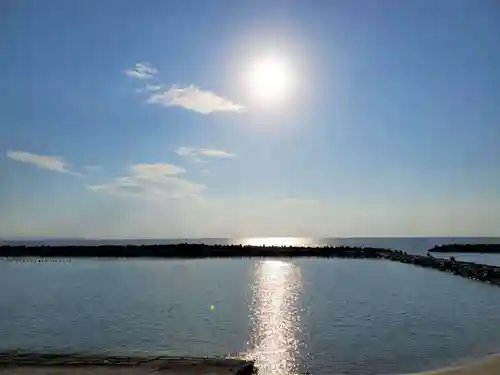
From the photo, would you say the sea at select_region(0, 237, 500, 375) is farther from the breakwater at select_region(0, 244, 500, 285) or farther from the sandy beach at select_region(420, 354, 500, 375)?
the breakwater at select_region(0, 244, 500, 285)

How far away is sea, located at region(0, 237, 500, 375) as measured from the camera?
63.5 feet

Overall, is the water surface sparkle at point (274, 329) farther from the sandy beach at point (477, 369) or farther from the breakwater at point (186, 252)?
the breakwater at point (186, 252)

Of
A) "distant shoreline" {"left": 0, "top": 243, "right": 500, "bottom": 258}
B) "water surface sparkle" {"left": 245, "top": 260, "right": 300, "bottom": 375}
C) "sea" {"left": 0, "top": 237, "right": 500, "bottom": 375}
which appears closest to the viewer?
"water surface sparkle" {"left": 245, "top": 260, "right": 300, "bottom": 375}

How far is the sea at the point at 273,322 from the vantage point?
19.4m

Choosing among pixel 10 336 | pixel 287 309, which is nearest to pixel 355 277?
pixel 287 309

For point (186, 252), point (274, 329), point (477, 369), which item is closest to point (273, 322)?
point (274, 329)

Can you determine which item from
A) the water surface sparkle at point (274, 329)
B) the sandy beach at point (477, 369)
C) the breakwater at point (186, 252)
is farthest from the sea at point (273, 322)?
the breakwater at point (186, 252)

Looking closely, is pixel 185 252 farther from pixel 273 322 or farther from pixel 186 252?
pixel 273 322

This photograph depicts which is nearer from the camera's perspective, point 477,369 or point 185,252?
point 477,369

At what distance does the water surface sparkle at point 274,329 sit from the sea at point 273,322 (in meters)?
0.04

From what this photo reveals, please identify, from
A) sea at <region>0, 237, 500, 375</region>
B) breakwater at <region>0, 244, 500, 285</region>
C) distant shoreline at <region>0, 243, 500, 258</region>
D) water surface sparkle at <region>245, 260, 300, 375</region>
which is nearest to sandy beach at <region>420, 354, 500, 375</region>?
sea at <region>0, 237, 500, 375</region>

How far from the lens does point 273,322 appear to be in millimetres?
26000

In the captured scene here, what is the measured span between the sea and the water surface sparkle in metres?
0.04

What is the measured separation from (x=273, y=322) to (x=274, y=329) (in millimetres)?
1913
